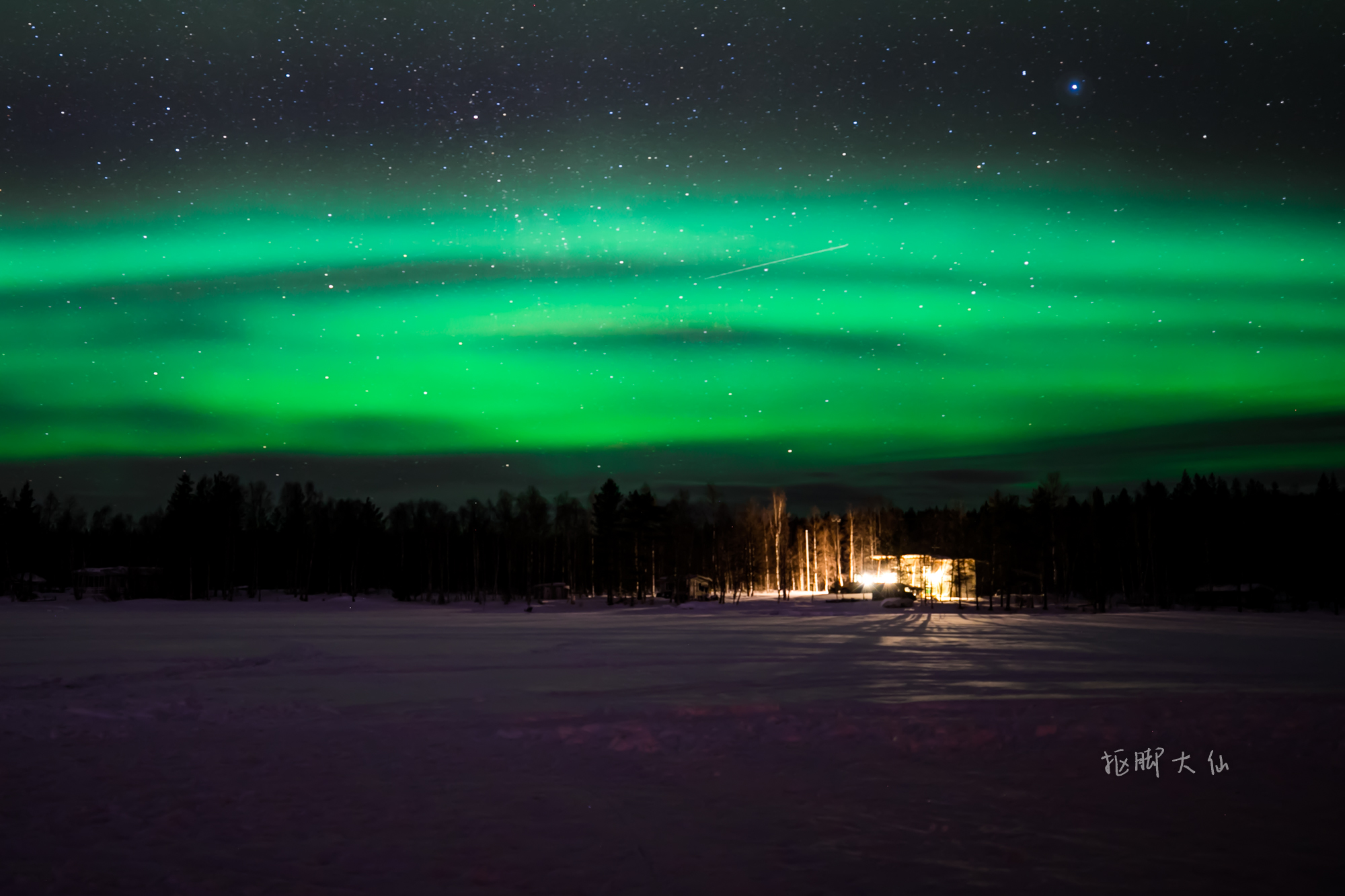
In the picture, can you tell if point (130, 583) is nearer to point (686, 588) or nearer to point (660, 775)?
point (686, 588)

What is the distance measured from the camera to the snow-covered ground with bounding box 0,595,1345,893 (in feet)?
25.6

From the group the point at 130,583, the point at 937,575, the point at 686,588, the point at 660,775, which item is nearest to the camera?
the point at 660,775

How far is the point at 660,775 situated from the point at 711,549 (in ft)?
368

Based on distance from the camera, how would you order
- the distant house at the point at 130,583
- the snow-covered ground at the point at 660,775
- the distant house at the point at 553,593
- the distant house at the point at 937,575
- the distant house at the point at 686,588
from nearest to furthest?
the snow-covered ground at the point at 660,775 → the distant house at the point at 686,588 → the distant house at the point at 937,575 → the distant house at the point at 553,593 → the distant house at the point at 130,583

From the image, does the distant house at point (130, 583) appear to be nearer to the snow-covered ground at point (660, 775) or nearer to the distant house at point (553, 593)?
the distant house at point (553, 593)

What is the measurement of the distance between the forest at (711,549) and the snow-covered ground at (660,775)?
59909 mm

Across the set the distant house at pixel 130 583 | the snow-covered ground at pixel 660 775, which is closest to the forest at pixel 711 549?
the distant house at pixel 130 583

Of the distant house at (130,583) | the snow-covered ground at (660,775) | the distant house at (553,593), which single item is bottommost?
the distant house at (553,593)

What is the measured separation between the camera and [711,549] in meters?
123

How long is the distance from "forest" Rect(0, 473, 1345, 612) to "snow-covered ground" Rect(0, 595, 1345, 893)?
59.9m

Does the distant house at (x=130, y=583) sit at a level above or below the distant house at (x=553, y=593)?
above

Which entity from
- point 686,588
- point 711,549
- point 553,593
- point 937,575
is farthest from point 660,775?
point 711,549

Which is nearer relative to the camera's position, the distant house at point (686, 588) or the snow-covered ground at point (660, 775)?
the snow-covered ground at point (660, 775)

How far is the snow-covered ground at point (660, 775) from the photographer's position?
7812mm
